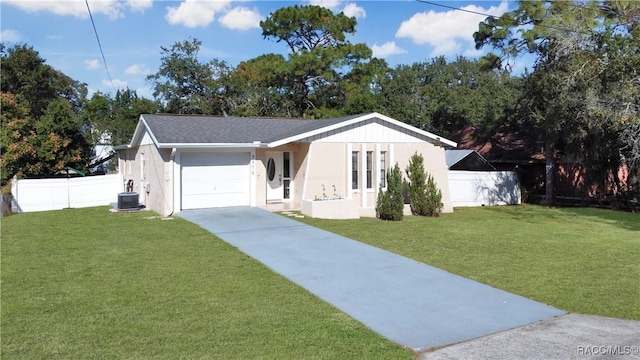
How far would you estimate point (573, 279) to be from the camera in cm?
761

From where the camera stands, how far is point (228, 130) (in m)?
17.3

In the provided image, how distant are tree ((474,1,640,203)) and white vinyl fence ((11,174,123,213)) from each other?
18749 mm

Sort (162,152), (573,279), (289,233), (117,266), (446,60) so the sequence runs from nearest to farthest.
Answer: (573,279), (117,266), (289,233), (162,152), (446,60)

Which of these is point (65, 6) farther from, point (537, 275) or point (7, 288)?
point (537, 275)

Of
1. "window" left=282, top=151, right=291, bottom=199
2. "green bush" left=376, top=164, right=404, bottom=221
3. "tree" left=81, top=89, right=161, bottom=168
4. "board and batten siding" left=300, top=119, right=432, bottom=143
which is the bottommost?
"green bush" left=376, top=164, right=404, bottom=221

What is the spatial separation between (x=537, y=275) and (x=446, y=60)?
46401 mm

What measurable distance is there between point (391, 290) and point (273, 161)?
421 inches

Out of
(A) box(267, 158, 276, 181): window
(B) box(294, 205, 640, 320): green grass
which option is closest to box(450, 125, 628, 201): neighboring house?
(B) box(294, 205, 640, 320): green grass

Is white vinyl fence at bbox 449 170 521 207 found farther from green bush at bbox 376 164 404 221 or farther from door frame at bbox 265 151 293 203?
door frame at bbox 265 151 293 203

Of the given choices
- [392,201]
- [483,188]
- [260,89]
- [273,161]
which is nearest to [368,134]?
[392,201]

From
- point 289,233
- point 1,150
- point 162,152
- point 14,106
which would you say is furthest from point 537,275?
point 14,106

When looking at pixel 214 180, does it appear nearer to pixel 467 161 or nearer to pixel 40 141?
pixel 40 141

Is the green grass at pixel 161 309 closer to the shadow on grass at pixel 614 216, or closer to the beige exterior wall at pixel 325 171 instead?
the beige exterior wall at pixel 325 171

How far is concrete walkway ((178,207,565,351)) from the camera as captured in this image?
548 centimetres
